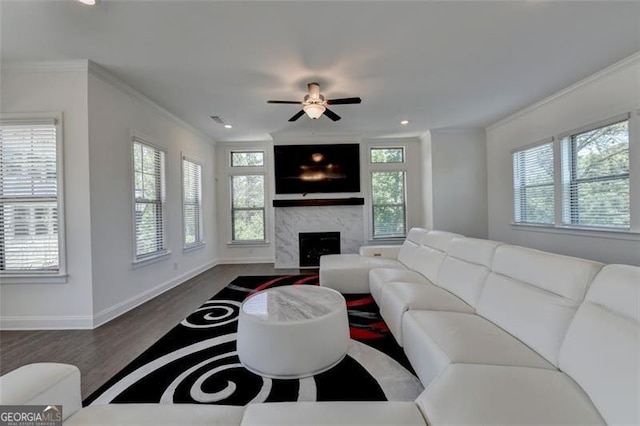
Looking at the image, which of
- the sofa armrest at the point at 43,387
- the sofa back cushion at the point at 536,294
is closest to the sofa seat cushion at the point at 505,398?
the sofa back cushion at the point at 536,294

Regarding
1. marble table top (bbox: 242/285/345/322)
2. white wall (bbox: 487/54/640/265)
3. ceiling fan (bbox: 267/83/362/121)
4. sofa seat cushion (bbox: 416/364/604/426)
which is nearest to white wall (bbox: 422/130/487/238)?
white wall (bbox: 487/54/640/265)

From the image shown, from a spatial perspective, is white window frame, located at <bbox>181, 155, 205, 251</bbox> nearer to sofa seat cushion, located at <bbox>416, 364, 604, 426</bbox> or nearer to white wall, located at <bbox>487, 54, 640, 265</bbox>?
sofa seat cushion, located at <bbox>416, 364, 604, 426</bbox>

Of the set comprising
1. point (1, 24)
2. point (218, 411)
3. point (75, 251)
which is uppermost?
point (1, 24)

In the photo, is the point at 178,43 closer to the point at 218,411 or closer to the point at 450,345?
the point at 218,411

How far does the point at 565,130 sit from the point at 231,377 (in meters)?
4.99

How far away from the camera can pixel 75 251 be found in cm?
273

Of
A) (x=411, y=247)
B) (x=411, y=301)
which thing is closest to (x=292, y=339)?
(x=411, y=301)

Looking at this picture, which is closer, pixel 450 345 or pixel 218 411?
pixel 218 411

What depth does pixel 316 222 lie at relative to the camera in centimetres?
565

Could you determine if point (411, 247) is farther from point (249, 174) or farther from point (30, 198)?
point (30, 198)

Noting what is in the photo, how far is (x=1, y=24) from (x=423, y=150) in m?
6.18

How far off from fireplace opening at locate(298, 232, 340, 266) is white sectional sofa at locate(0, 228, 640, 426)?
3680 mm

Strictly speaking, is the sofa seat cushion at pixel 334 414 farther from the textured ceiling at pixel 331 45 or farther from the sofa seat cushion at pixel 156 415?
the textured ceiling at pixel 331 45

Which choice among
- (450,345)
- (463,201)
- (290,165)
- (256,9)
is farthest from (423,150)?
(450,345)
